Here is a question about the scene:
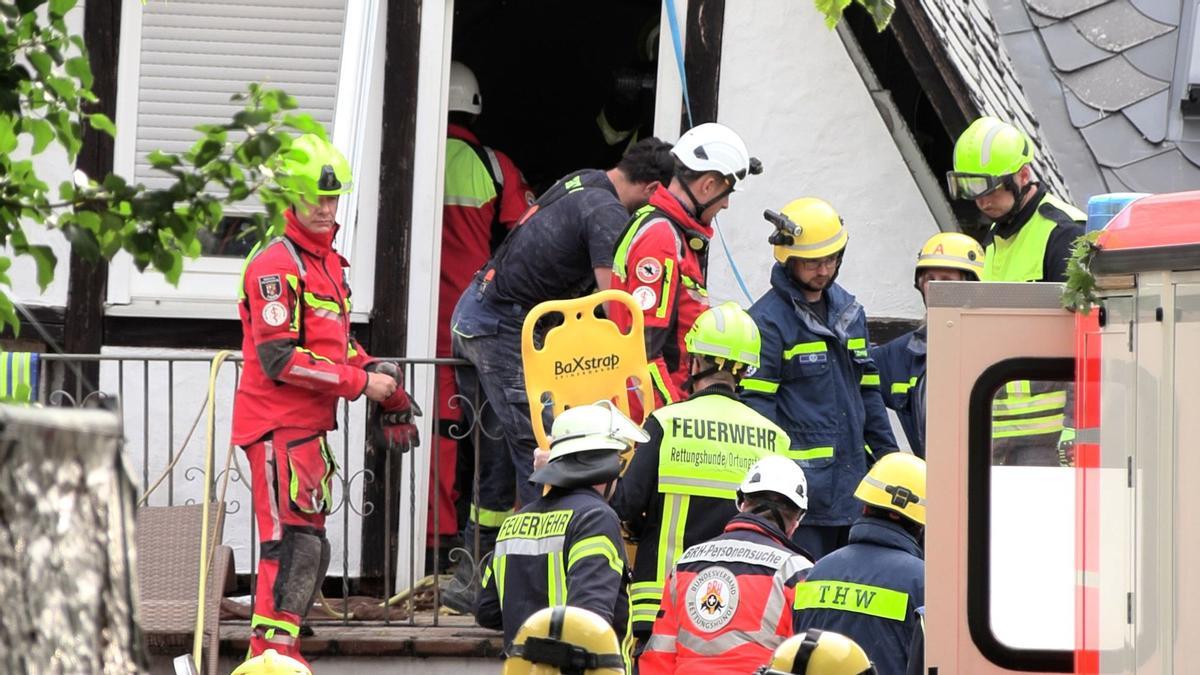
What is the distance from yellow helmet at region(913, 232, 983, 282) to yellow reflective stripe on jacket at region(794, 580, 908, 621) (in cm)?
269

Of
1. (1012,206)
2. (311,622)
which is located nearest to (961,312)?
(1012,206)

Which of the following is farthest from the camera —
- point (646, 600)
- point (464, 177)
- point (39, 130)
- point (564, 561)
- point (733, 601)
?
point (464, 177)

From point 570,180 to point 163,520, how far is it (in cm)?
220

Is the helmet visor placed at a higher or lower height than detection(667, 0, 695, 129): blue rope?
lower

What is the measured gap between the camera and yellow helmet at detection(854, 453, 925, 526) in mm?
6617

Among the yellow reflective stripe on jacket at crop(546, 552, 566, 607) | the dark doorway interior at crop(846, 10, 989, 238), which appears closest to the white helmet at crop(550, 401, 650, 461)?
the yellow reflective stripe on jacket at crop(546, 552, 566, 607)

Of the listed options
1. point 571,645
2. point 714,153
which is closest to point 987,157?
point 714,153

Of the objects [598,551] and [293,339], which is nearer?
[598,551]

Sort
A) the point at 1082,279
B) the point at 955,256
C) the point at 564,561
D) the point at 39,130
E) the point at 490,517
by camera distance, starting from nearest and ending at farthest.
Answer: the point at 39,130, the point at 1082,279, the point at 564,561, the point at 955,256, the point at 490,517

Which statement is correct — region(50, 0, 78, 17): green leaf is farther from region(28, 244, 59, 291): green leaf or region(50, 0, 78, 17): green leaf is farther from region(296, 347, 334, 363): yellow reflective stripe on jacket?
region(296, 347, 334, 363): yellow reflective stripe on jacket

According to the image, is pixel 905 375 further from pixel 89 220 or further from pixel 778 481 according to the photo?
pixel 89 220

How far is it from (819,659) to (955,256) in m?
4.98

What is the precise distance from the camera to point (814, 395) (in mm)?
8094

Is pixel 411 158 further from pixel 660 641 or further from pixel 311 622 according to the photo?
pixel 660 641
